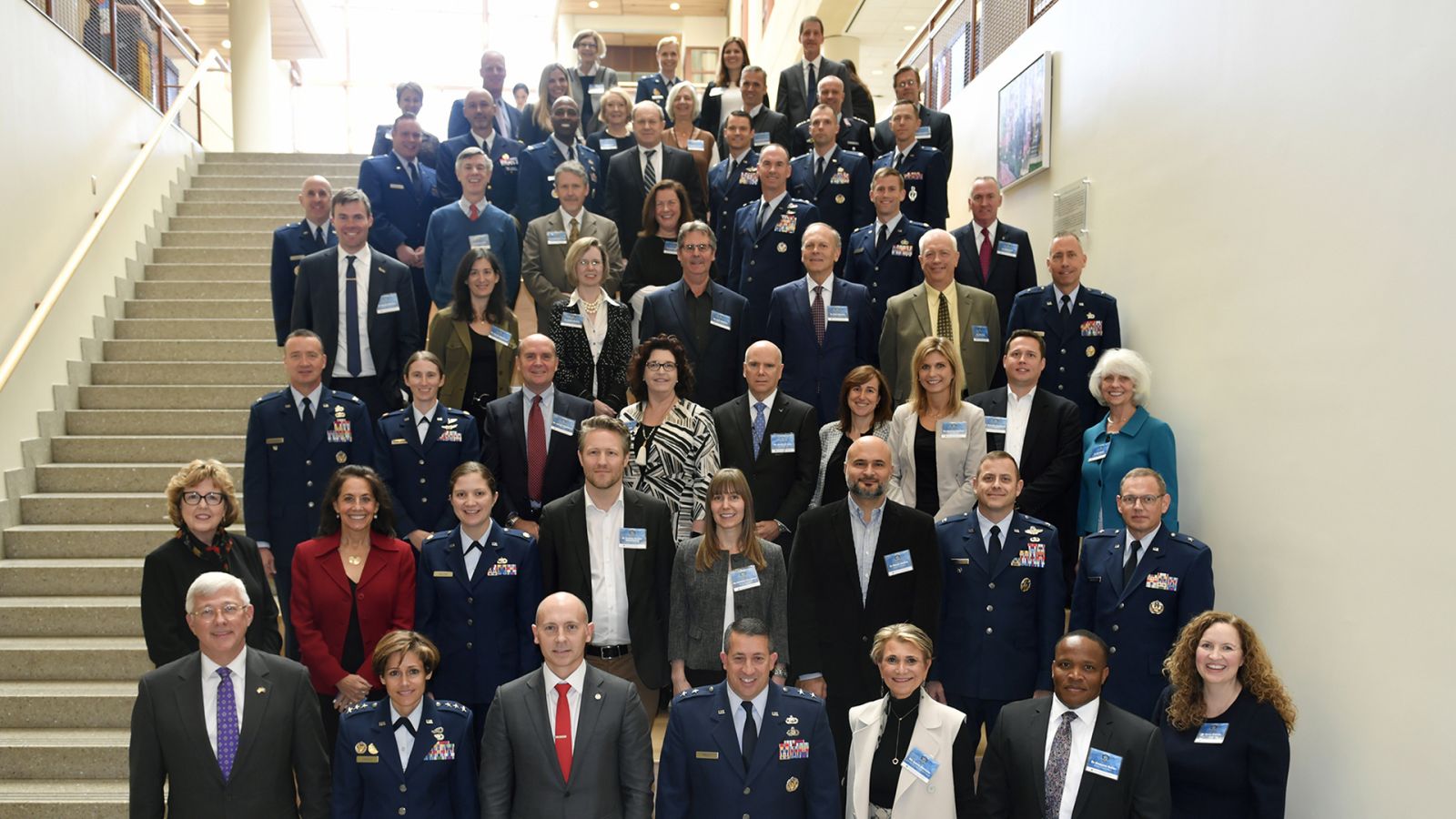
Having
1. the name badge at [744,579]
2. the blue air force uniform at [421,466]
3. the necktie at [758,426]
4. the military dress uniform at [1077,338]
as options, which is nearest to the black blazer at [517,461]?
the blue air force uniform at [421,466]

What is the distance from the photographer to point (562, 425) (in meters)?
5.08

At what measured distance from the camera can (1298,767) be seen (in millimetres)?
4020

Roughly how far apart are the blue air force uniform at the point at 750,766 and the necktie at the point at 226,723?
1.38 meters

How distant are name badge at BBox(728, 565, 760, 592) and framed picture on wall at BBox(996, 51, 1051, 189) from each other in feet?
13.0

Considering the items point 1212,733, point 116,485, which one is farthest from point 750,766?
point 116,485

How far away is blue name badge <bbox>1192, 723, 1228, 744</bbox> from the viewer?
3650 mm

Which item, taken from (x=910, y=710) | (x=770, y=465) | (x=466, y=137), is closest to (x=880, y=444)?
(x=770, y=465)

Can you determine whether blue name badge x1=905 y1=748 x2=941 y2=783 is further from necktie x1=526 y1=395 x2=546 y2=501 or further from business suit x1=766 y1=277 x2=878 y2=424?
business suit x1=766 y1=277 x2=878 y2=424

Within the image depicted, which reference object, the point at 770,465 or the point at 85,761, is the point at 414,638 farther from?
the point at 85,761

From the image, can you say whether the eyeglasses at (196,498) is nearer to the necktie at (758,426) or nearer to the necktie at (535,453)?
the necktie at (535,453)

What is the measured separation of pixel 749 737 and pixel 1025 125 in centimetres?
517

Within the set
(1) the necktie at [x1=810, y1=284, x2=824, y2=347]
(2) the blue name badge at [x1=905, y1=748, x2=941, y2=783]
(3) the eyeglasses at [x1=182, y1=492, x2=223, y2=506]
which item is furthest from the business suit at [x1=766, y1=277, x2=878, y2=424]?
(3) the eyeglasses at [x1=182, y1=492, x2=223, y2=506]

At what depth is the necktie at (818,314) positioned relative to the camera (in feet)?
19.1

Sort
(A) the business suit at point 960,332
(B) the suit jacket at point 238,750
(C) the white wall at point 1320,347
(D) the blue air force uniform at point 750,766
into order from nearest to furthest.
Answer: (C) the white wall at point 1320,347 → (B) the suit jacket at point 238,750 → (D) the blue air force uniform at point 750,766 → (A) the business suit at point 960,332
